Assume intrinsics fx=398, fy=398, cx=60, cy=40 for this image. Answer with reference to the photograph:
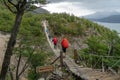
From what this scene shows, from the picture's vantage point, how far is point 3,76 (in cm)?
1681

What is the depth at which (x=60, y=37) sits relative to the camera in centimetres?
4544

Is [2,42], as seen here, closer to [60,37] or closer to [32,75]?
[32,75]

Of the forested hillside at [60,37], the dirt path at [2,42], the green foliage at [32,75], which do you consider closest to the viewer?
the green foliage at [32,75]

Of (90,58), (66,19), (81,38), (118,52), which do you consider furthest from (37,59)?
(66,19)

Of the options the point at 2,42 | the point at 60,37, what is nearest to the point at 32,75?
the point at 2,42

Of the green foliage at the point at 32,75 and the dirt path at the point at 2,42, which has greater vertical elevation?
the dirt path at the point at 2,42

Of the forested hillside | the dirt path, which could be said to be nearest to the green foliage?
the forested hillside

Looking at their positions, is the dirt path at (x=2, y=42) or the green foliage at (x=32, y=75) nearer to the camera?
the green foliage at (x=32, y=75)

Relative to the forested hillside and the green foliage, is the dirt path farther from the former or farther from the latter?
the green foliage

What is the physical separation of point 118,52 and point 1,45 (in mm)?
9539

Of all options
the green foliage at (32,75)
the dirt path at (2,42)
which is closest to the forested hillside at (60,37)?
the green foliage at (32,75)

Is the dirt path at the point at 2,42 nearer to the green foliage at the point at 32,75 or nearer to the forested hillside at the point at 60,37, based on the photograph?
the forested hillside at the point at 60,37

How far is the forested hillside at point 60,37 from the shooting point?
80.3 ft

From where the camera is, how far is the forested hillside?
80.3 feet
